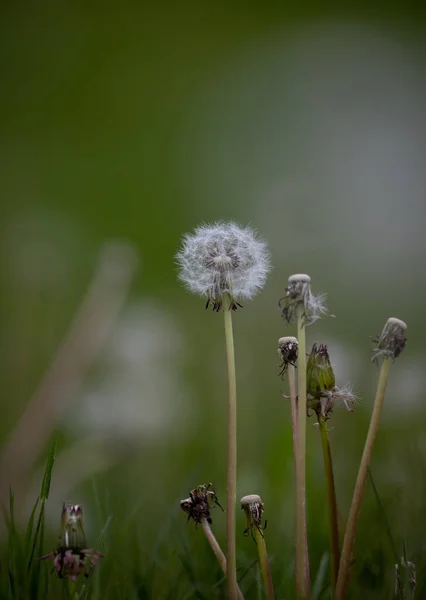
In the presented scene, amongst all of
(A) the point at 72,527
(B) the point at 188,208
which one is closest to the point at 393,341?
(A) the point at 72,527

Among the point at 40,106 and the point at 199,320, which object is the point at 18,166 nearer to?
the point at 40,106

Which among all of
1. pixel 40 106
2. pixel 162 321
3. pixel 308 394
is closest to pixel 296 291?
pixel 308 394

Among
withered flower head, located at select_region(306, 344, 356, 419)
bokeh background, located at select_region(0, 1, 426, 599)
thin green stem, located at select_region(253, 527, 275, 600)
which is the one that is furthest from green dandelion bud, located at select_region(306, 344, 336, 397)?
bokeh background, located at select_region(0, 1, 426, 599)

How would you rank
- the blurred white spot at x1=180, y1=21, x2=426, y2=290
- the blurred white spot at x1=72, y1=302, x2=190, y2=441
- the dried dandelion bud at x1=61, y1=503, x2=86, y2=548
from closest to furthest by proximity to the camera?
1. the dried dandelion bud at x1=61, y1=503, x2=86, y2=548
2. the blurred white spot at x1=72, y1=302, x2=190, y2=441
3. the blurred white spot at x1=180, y1=21, x2=426, y2=290

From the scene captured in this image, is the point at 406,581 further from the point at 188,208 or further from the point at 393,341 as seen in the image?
the point at 188,208

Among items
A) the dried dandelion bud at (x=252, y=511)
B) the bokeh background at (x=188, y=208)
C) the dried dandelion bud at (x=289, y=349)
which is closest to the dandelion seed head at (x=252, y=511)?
the dried dandelion bud at (x=252, y=511)

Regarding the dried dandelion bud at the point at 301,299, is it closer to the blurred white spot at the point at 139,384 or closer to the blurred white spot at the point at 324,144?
the blurred white spot at the point at 139,384

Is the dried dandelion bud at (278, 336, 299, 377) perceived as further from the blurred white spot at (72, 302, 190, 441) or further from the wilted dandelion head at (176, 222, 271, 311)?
the blurred white spot at (72, 302, 190, 441)
